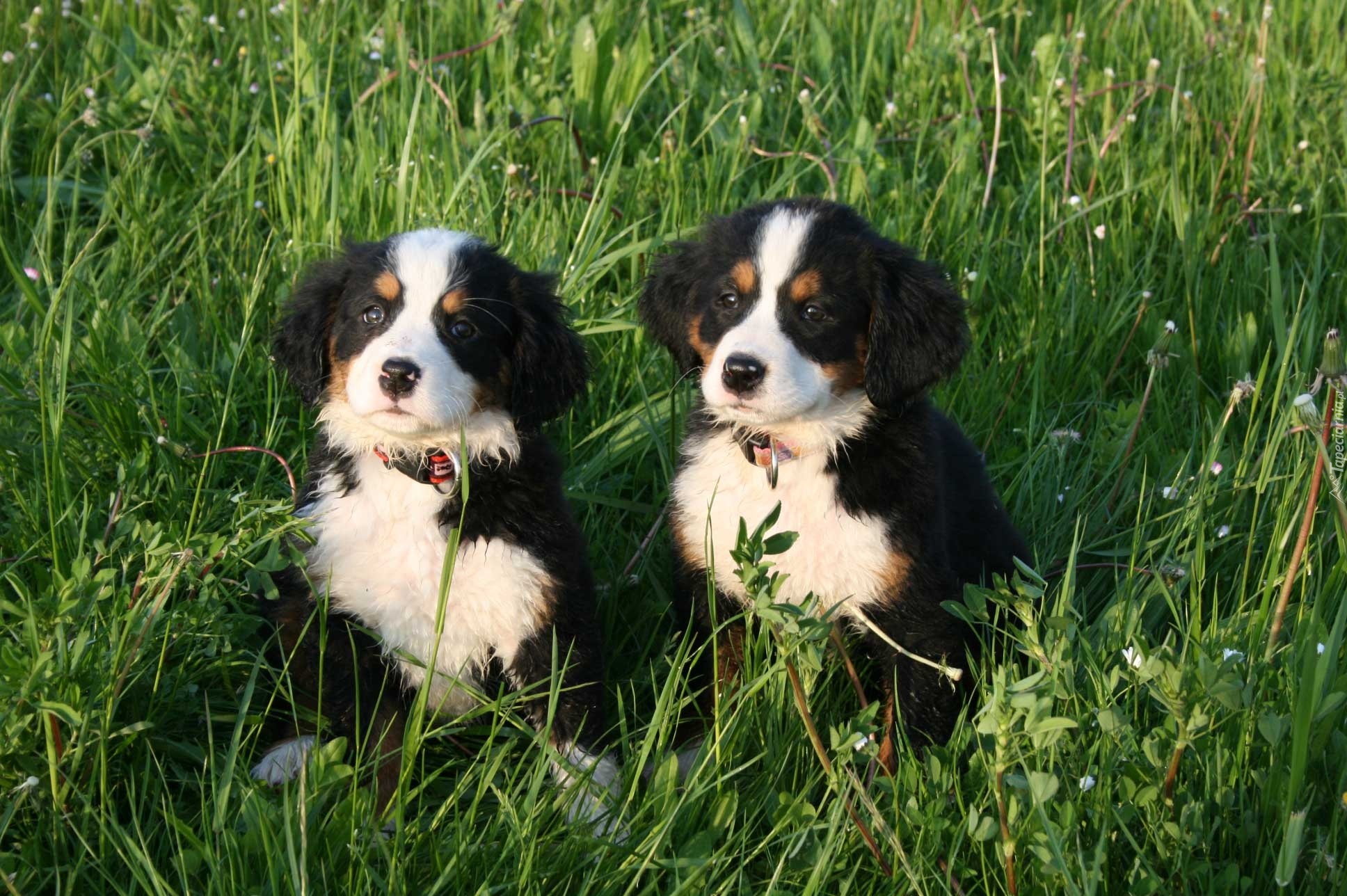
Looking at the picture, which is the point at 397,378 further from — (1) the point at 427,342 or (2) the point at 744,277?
(2) the point at 744,277

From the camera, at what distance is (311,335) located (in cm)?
323

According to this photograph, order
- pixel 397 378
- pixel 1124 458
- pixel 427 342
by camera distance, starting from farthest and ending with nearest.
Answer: pixel 1124 458 < pixel 427 342 < pixel 397 378

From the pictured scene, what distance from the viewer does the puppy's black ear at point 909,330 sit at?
3.16m

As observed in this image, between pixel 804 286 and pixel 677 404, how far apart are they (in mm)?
905

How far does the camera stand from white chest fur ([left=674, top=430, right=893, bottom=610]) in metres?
3.16

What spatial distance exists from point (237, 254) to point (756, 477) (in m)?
2.10

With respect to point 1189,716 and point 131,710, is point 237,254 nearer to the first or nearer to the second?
point 131,710

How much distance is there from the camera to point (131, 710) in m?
2.73

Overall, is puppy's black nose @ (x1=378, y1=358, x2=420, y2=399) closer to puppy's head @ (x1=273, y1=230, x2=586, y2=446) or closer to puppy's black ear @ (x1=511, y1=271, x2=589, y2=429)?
puppy's head @ (x1=273, y1=230, x2=586, y2=446)

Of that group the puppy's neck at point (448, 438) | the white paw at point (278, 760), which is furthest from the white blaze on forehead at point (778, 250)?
the white paw at point (278, 760)

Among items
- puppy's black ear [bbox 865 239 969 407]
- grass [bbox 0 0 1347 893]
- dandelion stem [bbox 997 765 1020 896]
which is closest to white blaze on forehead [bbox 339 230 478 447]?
grass [bbox 0 0 1347 893]

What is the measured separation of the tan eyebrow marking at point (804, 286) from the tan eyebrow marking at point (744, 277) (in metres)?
0.09

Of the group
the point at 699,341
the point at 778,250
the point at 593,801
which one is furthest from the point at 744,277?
the point at 593,801

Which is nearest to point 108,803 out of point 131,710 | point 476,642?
point 131,710
